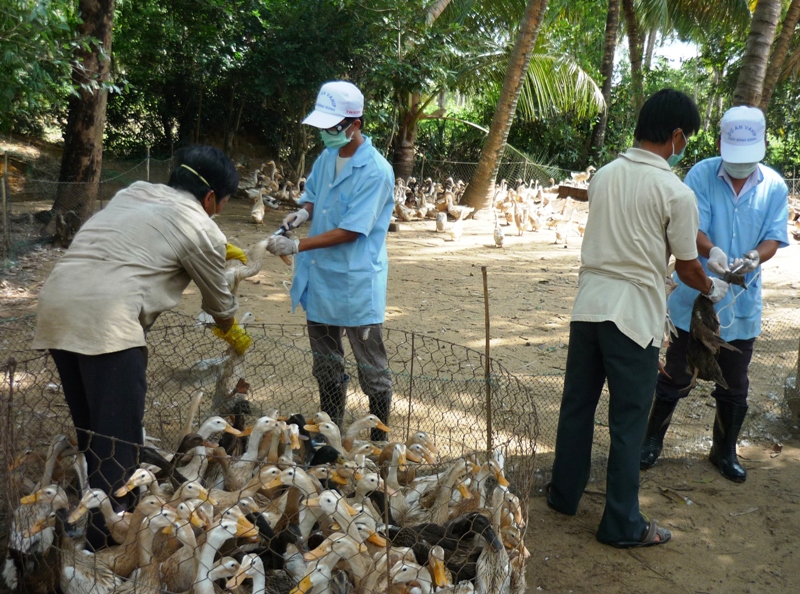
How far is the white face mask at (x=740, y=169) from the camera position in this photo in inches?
147

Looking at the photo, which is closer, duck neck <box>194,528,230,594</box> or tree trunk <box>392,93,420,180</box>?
duck neck <box>194,528,230,594</box>

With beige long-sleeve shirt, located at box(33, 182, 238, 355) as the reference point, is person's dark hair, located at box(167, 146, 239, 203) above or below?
above

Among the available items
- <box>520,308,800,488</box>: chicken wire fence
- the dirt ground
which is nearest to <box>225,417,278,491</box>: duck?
the dirt ground

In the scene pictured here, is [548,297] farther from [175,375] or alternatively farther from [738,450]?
[175,375]

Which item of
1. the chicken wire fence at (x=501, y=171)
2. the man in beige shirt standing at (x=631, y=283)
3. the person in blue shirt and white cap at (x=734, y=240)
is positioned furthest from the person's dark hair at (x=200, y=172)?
the chicken wire fence at (x=501, y=171)

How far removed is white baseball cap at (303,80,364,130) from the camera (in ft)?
11.9

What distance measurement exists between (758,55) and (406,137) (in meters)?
10.1

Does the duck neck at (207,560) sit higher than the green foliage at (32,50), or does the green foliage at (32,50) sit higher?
the green foliage at (32,50)

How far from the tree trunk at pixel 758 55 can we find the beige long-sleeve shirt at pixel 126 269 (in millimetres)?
4713

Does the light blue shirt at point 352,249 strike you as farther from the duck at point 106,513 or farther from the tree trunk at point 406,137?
the tree trunk at point 406,137

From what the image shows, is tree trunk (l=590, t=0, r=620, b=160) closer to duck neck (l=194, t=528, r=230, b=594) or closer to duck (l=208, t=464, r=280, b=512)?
duck (l=208, t=464, r=280, b=512)

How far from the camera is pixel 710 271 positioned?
376 cm

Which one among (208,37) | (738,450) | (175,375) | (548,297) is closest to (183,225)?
(175,375)

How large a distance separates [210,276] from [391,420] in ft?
6.72
